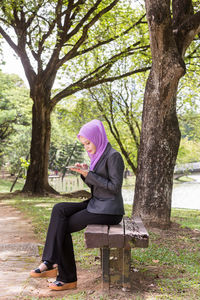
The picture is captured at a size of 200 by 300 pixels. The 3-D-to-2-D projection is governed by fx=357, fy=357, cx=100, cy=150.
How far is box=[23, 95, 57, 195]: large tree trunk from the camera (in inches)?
618

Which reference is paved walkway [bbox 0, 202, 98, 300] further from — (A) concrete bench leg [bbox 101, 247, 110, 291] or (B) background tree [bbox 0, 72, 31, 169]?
(B) background tree [bbox 0, 72, 31, 169]

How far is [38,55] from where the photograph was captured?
15328 mm

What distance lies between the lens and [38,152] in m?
15.9

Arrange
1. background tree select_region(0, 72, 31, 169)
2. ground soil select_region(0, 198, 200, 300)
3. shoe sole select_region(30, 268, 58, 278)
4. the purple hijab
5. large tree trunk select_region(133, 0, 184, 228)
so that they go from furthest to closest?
background tree select_region(0, 72, 31, 169)
large tree trunk select_region(133, 0, 184, 228)
the purple hijab
shoe sole select_region(30, 268, 58, 278)
ground soil select_region(0, 198, 200, 300)

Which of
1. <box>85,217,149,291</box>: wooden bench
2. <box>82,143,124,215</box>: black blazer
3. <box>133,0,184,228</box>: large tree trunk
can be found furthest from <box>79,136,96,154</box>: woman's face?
<box>133,0,184,228</box>: large tree trunk

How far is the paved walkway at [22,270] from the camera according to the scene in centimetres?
375

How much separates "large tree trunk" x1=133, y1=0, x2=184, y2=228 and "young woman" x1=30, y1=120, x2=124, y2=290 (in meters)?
3.11

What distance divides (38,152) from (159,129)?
9683 millimetres

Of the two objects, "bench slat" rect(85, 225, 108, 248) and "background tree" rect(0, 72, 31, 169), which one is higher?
"background tree" rect(0, 72, 31, 169)

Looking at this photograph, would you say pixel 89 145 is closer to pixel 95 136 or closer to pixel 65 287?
pixel 95 136

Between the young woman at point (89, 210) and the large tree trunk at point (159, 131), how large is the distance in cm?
311

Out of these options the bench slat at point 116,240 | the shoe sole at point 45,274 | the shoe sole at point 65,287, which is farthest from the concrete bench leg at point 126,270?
the shoe sole at point 45,274

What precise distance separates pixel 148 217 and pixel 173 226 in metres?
0.78

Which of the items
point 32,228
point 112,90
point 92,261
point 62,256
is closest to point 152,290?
point 62,256
